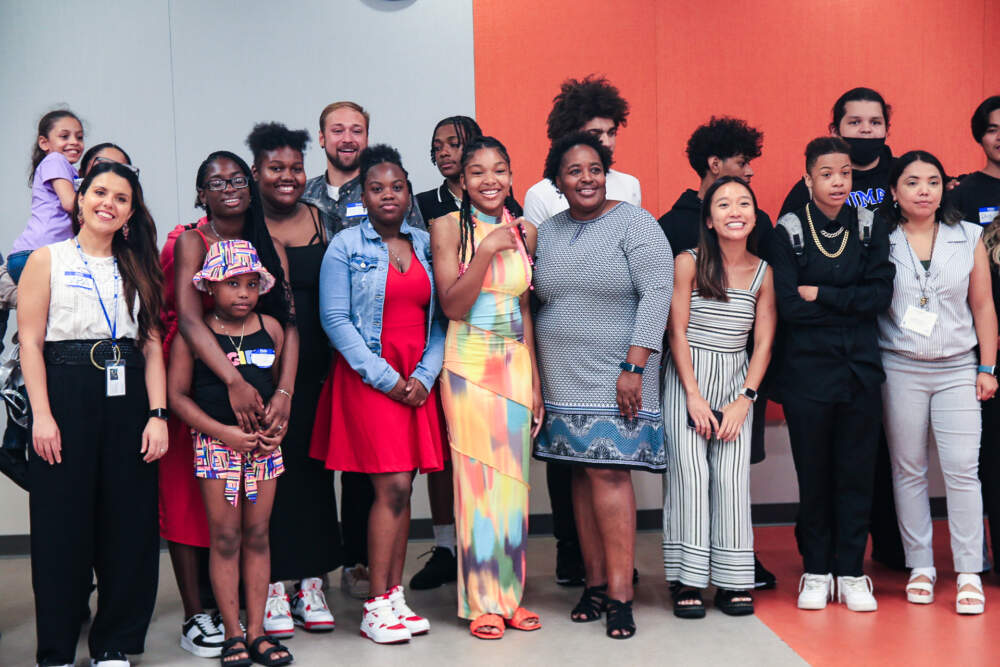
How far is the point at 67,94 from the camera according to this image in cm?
508

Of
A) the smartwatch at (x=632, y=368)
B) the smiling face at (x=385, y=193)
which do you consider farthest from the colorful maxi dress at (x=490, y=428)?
the smartwatch at (x=632, y=368)

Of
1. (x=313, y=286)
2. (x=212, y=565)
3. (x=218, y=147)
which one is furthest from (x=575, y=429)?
(x=218, y=147)

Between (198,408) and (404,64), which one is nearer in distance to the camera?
(198,408)

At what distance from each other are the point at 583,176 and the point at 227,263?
1366 millimetres

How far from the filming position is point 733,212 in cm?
368

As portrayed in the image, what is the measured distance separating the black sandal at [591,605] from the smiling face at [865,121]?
96.6 inches

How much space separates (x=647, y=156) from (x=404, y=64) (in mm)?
1471

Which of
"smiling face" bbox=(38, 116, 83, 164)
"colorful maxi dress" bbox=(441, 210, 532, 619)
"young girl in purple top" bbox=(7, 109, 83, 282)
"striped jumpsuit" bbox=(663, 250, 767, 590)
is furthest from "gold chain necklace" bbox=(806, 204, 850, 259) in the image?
"smiling face" bbox=(38, 116, 83, 164)

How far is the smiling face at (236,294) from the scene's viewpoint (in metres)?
3.27

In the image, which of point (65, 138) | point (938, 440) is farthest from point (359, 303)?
point (938, 440)

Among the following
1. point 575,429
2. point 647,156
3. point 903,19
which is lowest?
point 575,429

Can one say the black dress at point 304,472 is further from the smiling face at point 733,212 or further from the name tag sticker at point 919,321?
the name tag sticker at point 919,321

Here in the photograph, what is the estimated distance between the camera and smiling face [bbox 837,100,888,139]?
4445 mm

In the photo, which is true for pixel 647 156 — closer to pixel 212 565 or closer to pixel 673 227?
pixel 673 227
